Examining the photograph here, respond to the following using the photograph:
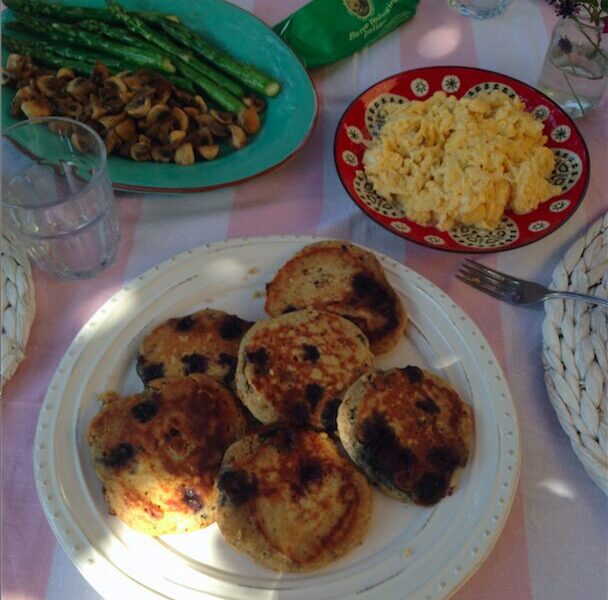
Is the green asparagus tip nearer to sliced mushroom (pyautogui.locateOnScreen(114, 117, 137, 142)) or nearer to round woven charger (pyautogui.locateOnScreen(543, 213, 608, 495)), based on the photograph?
sliced mushroom (pyautogui.locateOnScreen(114, 117, 137, 142))

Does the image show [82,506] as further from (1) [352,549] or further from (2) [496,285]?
(2) [496,285]

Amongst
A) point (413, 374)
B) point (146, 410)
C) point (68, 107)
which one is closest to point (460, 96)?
point (413, 374)

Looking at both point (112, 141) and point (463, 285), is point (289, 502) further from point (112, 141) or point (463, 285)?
point (112, 141)

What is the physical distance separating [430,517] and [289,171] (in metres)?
1.14

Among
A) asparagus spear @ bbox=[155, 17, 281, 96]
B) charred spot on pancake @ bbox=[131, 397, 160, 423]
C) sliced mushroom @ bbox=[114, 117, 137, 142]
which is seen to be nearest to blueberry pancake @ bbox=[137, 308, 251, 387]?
charred spot on pancake @ bbox=[131, 397, 160, 423]

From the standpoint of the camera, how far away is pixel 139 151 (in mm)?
1905

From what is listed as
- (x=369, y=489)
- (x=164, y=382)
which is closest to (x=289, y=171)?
(x=164, y=382)

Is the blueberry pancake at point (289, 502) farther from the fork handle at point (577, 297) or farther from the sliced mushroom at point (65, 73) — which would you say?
the sliced mushroom at point (65, 73)

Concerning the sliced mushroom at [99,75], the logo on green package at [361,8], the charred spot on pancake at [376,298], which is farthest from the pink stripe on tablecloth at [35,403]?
the logo on green package at [361,8]

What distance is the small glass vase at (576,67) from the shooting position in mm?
2090

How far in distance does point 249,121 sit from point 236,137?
0.09 m

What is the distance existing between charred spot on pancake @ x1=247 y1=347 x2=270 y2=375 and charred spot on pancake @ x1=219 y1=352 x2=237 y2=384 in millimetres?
75

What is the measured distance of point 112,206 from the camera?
1772 mm

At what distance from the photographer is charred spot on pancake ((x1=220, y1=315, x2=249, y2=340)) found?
1.52 m
